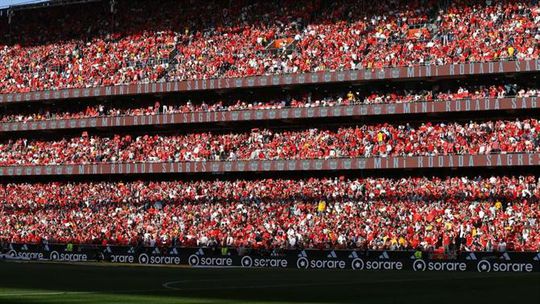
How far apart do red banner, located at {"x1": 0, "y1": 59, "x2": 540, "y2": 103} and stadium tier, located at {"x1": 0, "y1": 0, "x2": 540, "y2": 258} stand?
13 centimetres

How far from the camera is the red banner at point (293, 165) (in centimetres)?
5872

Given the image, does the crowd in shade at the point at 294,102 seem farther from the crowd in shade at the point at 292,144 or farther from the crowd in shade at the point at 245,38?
the crowd in shade at the point at 245,38

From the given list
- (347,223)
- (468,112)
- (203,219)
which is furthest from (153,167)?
(468,112)

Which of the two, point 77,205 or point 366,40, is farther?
point 77,205

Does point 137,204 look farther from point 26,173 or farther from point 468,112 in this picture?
point 468,112

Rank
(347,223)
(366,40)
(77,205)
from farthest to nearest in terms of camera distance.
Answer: (77,205) → (366,40) → (347,223)

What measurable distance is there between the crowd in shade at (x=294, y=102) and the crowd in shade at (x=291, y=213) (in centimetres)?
557

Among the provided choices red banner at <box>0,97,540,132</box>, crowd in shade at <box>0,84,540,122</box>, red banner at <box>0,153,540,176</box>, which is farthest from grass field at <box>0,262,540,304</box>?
crowd in shade at <box>0,84,540,122</box>

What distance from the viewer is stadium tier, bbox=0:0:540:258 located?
59.3 metres

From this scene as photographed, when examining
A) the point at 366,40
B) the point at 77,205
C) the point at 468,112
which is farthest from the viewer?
the point at 77,205

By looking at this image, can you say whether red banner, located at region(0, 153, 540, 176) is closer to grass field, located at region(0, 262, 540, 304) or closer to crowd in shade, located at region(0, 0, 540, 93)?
crowd in shade, located at region(0, 0, 540, 93)

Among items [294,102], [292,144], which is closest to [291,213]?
[292,144]

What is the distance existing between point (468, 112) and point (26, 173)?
36.6 meters

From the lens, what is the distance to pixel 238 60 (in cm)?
7156
